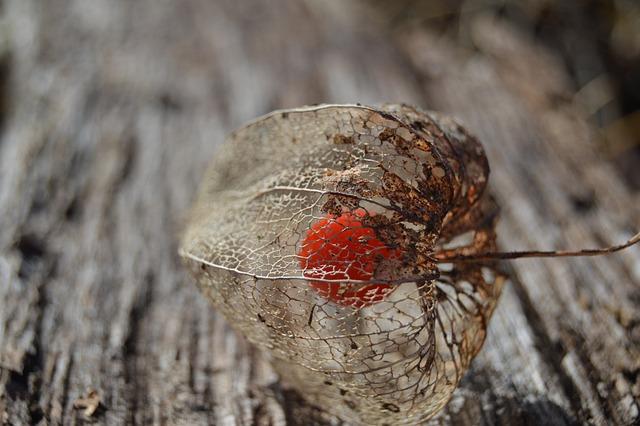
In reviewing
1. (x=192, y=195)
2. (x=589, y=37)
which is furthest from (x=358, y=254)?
(x=589, y=37)

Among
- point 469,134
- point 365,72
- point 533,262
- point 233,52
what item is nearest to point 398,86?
point 365,72

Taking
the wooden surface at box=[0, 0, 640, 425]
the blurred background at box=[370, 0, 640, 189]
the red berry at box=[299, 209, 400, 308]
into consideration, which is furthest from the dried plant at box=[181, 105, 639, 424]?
the blurred background at box=[370, 0, 640, 189]

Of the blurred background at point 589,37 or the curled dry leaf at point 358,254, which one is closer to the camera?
the curled dry leaf at point 358,254

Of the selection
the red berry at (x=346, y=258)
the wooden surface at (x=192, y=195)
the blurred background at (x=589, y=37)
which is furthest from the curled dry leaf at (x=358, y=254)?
the blurred background at (x=589, y=37)

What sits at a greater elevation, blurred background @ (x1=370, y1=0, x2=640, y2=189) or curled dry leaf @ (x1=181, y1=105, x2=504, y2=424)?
blurred background @ (x1=370, y1=0, x2=640, y2=189)

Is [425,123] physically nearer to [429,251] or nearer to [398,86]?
[429,251]

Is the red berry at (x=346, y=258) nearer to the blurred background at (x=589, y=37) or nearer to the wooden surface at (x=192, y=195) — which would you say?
the wooden surface at (x=192, y=195)

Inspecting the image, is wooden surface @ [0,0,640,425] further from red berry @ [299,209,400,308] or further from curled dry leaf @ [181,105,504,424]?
red berry @ [299,209,400,308]
